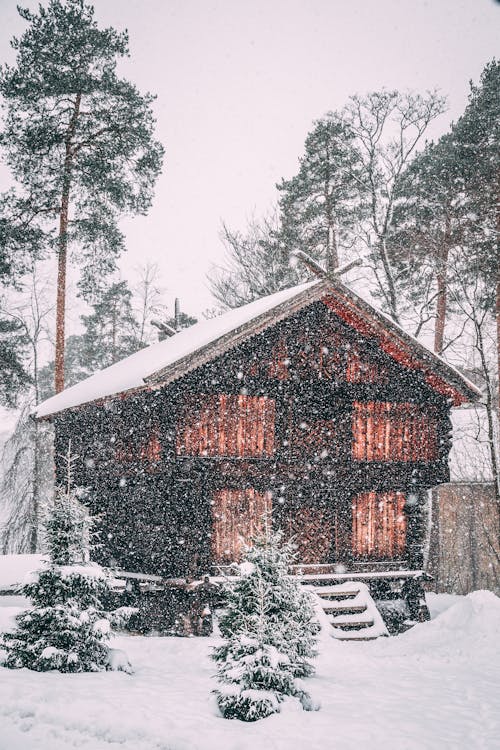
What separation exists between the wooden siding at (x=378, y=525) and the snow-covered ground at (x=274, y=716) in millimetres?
2819

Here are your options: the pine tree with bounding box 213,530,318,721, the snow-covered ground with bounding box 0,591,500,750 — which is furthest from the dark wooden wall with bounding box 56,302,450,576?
the pine tree with bounding box 213,530,318,721

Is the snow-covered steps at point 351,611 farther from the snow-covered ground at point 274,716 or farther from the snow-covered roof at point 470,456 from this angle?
the snow-covered roof at point 470,456

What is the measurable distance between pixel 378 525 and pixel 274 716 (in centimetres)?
771

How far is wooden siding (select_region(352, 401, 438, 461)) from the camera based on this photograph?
15.1m

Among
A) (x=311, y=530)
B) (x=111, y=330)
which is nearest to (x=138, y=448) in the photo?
(x=311, y=530)

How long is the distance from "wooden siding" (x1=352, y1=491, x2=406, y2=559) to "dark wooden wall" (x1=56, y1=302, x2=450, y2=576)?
0.08ft

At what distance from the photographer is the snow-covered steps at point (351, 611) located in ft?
46.1

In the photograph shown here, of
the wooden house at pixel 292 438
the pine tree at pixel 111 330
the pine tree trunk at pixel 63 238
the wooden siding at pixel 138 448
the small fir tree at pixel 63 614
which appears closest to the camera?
the small fir tree at pixel 63 614

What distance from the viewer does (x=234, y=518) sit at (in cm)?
1430

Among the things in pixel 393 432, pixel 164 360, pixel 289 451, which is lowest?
pixel 289 451

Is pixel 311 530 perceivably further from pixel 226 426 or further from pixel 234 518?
pixel 226 426

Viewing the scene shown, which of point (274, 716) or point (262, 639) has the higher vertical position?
point (262, 639)

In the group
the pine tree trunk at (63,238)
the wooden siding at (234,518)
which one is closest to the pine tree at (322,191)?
the pine tree trunk at (63,238)

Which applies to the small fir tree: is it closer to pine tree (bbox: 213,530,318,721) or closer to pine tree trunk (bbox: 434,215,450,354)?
pine tree (bbox: 213,530,318,721)
